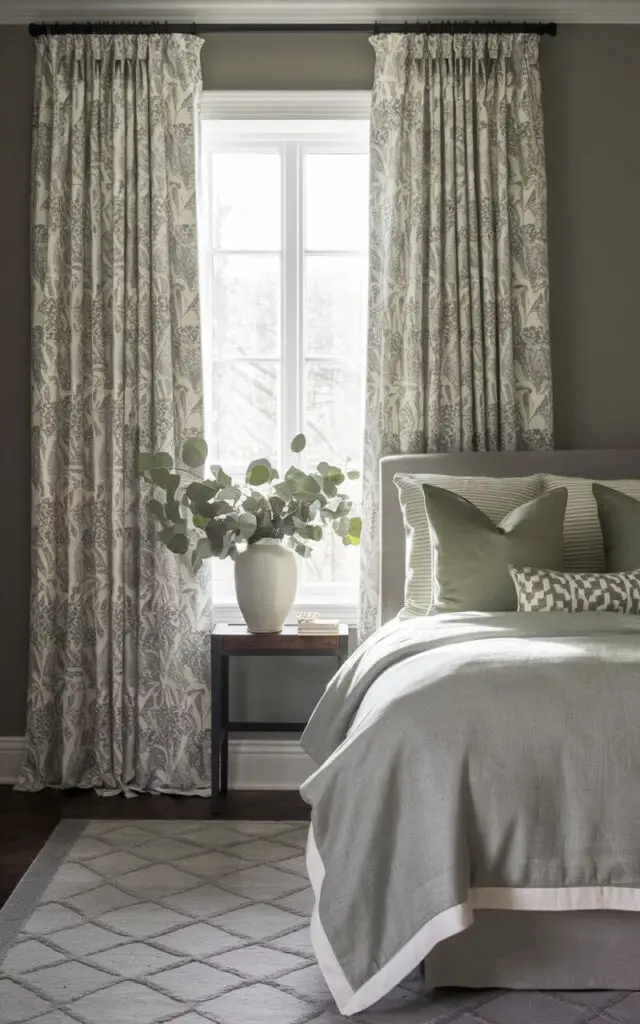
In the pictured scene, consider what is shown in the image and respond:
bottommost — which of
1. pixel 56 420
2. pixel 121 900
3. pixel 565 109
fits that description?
pixel 121 900

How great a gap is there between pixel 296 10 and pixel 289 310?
3.70 ft

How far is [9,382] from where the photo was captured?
4.32m

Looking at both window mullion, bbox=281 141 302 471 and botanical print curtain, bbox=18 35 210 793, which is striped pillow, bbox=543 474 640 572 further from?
botanical print curtain, bbox=18 35 210 793

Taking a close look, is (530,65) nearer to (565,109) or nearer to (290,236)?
(565,109)

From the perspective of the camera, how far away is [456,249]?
4160 millimetres

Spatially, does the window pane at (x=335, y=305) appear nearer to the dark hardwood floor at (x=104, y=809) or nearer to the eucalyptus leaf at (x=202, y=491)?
the eucalyptus leaf at (x=202, y=491)

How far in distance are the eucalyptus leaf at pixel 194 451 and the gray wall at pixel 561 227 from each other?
0.74 m

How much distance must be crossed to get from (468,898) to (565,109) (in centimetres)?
320

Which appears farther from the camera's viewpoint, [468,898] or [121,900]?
[121,900]

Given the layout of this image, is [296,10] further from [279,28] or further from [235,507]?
[235,507]

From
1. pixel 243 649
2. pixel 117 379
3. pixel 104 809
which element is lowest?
pixel 104 809

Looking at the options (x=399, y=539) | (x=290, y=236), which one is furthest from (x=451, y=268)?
(x=399, y=539)

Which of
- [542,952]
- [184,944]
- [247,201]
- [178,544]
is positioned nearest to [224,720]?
[178,544]

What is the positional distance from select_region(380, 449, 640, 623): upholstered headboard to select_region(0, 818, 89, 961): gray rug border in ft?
4.37
